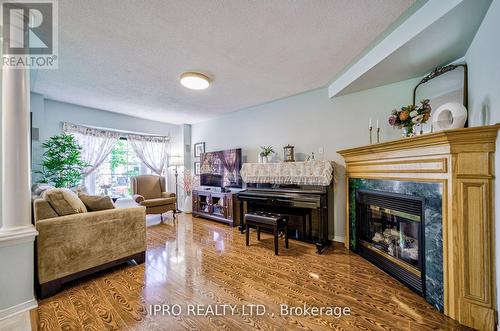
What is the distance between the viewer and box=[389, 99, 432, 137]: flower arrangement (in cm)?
190

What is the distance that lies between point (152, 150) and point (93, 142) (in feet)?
4.34

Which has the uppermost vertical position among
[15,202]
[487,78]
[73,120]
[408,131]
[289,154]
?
[73,120]

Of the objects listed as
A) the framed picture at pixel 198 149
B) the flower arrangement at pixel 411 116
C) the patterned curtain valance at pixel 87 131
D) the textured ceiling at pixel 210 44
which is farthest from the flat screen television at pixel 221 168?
the flower arrangement at pixel 411 116

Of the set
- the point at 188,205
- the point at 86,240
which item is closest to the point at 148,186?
the point at 188,205

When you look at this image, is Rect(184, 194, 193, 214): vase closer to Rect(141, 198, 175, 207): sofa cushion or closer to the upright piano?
Rect(141, 198, 175, 207): sofa cushion

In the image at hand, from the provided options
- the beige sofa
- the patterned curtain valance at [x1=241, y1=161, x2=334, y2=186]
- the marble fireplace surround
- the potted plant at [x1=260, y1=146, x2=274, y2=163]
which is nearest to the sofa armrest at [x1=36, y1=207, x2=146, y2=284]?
the beige sofa

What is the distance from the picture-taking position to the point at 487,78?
150cm

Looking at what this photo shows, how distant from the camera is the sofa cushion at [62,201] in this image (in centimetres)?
191

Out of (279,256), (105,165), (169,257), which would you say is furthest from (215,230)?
(105,165)

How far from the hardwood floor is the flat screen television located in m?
1.76

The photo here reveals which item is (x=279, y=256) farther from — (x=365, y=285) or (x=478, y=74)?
(x=478, y=74)

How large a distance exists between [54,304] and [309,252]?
2.76m

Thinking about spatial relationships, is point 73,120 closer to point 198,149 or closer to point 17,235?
point 198,149

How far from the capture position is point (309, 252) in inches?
107
